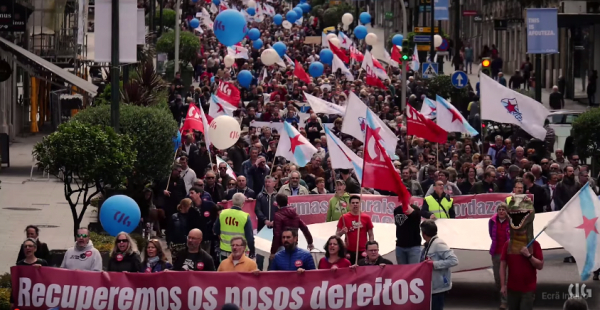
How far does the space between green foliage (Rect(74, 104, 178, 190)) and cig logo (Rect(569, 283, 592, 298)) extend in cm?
651

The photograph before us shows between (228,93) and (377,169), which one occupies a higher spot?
(228,93)

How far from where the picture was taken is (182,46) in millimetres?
47156

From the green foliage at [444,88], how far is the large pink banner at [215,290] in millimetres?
26295

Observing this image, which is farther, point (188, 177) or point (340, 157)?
point (188, 177)

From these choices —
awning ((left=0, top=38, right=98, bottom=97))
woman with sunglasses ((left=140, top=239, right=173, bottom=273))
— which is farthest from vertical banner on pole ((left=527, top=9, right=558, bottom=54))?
woman with sunglasses ((left=140, top=239, right=173, bottom=273))

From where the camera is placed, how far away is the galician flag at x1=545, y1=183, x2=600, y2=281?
1179cm

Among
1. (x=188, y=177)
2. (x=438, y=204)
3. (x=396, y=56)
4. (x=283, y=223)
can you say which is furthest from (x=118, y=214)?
(x=396, y=56)

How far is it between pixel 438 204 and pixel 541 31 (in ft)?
44.4

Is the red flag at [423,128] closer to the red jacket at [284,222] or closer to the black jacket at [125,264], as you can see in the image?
the red jacket at [284,222]

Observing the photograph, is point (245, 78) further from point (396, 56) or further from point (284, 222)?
point (284, 222)

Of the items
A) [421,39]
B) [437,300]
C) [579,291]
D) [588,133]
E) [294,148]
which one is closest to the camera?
[437,300]

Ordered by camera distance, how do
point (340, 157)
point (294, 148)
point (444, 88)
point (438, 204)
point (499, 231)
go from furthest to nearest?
1. point (444, 88)
2. point (294, 148)
3. point (340, 157)
4. point (438, 204)
5. point (499, 231)

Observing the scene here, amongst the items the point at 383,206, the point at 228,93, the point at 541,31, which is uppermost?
the point at 541,31

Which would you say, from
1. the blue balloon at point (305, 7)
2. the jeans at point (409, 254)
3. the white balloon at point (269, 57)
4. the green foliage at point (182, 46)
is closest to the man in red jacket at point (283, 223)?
the jeans at point (409, 254)
